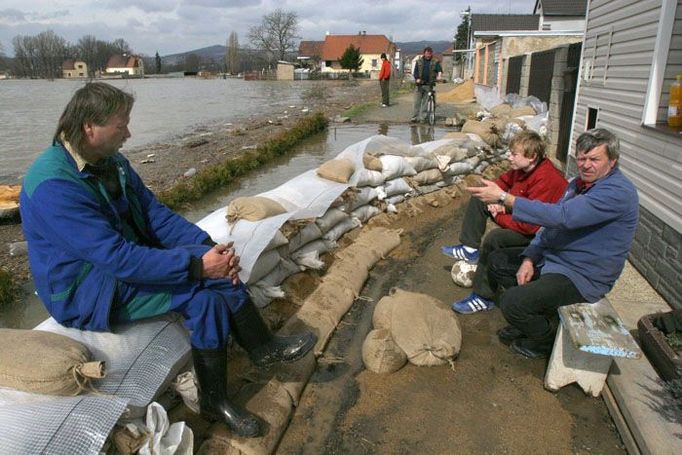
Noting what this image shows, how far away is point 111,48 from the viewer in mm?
90188

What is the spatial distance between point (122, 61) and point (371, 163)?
9339cm

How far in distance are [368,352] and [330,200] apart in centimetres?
183

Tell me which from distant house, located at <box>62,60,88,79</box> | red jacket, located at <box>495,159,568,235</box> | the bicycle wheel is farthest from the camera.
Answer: distant house, located at <box>62,60,88,79</box>

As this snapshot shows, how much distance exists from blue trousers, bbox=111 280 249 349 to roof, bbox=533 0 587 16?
3426 centimetres

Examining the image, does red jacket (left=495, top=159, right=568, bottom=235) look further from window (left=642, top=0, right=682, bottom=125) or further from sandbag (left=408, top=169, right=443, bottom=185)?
sandbag (left=408, top=169, right=443, bottom=185)

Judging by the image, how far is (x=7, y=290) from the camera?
13.7 feet

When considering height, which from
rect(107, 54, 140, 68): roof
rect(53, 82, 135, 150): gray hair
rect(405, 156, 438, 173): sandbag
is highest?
rect(107, 54, 140, 68): roof

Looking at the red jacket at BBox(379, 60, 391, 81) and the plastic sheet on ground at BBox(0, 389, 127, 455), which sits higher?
the red jacket at BBox(379, 60, 391, 81)

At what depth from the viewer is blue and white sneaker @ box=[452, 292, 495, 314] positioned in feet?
11.4

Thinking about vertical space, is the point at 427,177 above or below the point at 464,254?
above

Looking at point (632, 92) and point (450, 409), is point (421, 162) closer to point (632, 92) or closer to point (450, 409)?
point (632, 92)

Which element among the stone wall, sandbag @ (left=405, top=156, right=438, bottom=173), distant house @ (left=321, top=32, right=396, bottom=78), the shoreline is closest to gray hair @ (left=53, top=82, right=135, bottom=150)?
the shoreline

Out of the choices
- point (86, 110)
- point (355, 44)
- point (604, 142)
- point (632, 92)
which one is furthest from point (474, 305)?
point (355, 44)

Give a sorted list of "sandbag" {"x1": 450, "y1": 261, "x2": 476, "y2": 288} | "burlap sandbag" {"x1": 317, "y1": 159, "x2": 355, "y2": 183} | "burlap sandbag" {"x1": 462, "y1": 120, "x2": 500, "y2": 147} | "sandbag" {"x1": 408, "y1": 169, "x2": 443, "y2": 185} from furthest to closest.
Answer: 1. "burlap sandbag" {"x1": 462, "y1": 120, "x2": 500, "y2": 147}
2. "sandbag" {"x1": 408, "y1": 169, "x2": 443, "y2": 185}
3. "burlap sandbag" {"x1": 317, "y1": 159, "x2": 355, "y2": 183}
4. "sandbag" {"x1": 450, "y1": 261, "x2": 476, "y2": 288}
